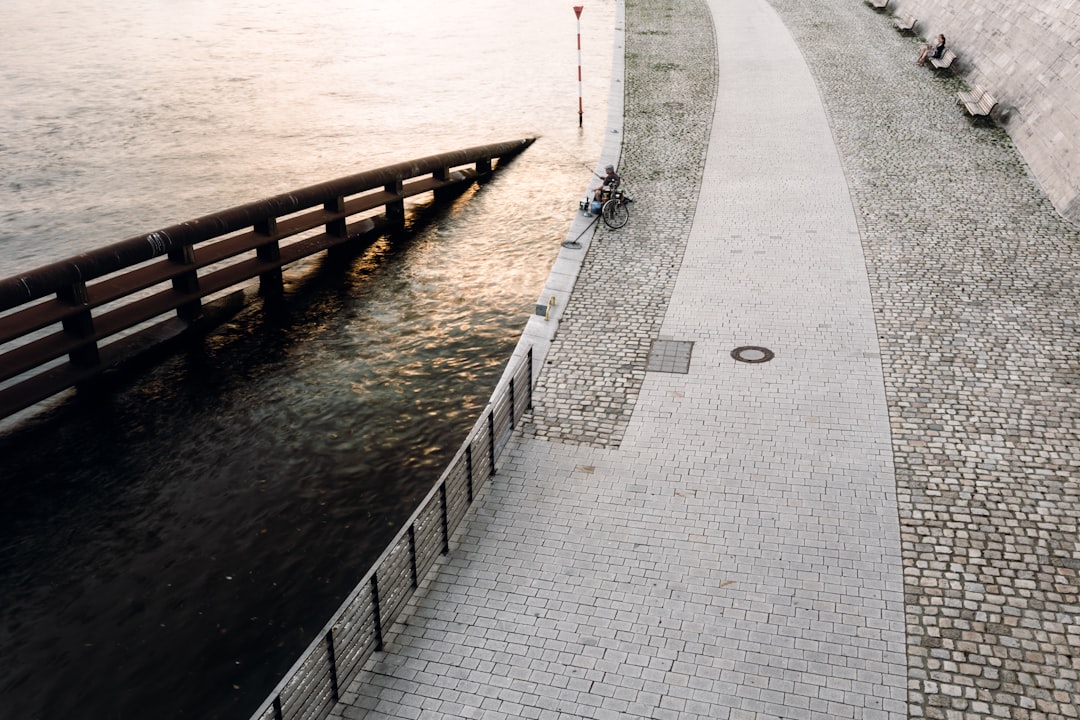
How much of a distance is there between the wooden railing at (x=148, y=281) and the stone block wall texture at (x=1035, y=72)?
1405 cm

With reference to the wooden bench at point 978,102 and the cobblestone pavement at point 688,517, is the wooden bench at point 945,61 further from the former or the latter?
the cobblestone pavement at point 688,517

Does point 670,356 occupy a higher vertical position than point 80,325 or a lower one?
lower

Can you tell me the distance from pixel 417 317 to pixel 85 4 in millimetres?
46132

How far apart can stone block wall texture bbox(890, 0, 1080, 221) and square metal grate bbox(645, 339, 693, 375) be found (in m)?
8.87

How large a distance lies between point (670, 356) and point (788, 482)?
10.7ft

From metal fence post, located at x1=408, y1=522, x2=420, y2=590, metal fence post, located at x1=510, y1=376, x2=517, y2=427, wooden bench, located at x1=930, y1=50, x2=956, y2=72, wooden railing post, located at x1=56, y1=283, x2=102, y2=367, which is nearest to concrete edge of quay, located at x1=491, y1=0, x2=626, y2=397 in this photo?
metal fence post, located at x1=510, y1=376, x2=517, y2=427

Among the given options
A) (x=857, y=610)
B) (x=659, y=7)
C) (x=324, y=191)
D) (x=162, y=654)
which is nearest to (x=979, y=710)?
(x=857, y=610)

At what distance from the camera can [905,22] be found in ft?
103

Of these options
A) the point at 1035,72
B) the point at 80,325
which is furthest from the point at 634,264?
the point at 1035,72

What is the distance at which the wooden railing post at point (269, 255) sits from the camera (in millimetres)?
17734

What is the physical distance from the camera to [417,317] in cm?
1619

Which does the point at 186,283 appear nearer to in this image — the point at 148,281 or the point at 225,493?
the point at 148,281

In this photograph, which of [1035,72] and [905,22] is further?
[905,22]

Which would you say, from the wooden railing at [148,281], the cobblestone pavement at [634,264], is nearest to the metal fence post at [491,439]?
the cobblestone pavement at [634,264]
